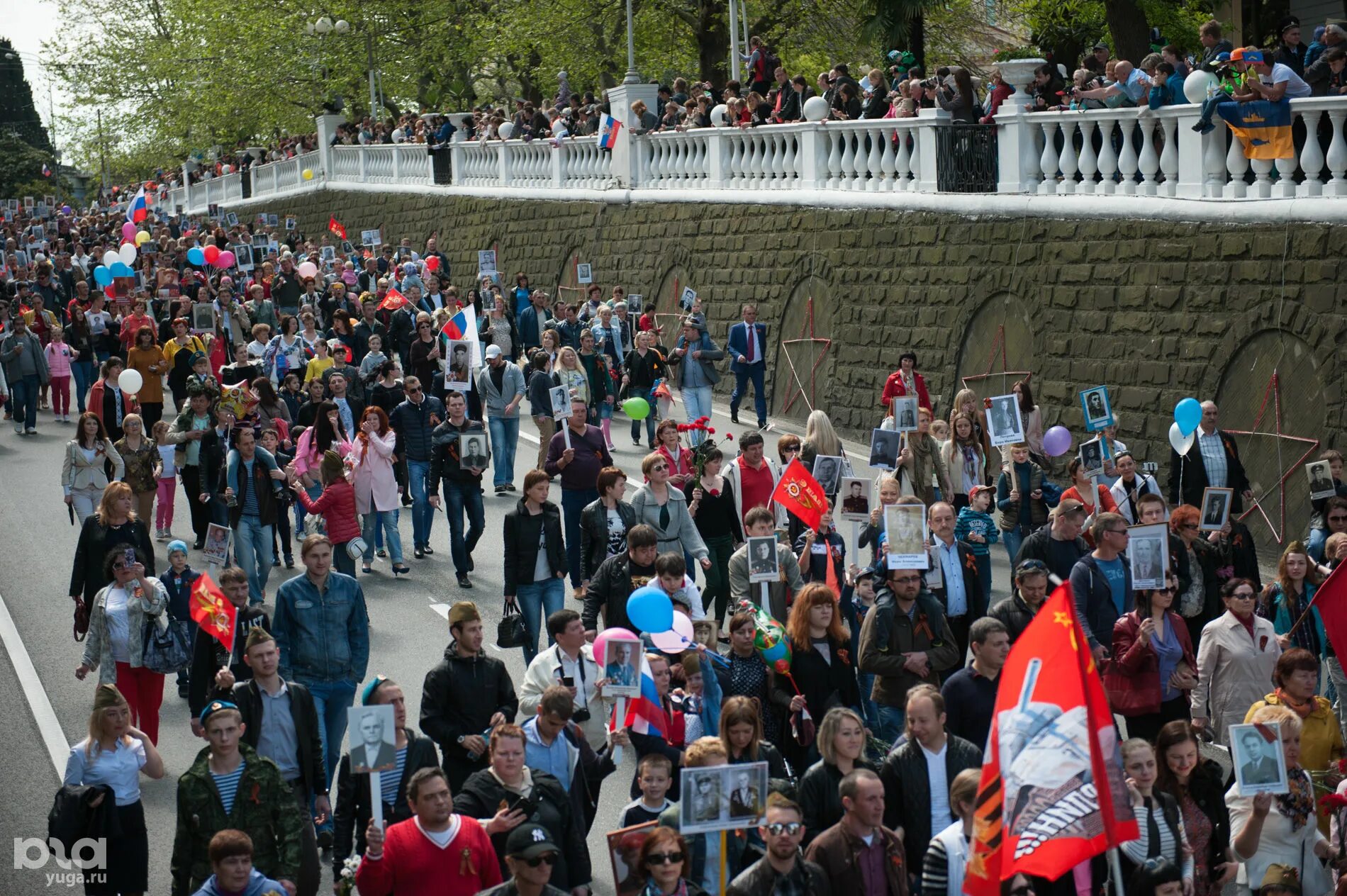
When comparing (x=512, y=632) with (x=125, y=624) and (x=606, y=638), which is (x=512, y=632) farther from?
(x=606, y=638)

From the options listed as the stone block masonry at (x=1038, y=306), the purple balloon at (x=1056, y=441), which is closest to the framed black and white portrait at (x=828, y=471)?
the purple balloon at (x=1056, y=441)

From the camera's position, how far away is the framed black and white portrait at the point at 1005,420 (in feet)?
47.2

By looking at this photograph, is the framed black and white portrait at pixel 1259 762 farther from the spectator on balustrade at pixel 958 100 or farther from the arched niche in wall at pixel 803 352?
the arched niche in wall at pixel 803 352

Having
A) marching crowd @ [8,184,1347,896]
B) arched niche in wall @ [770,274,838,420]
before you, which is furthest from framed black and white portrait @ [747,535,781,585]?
arched niche in wall @ [770,274,838,420]

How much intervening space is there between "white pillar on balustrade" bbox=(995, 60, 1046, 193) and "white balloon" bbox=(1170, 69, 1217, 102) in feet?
8.75

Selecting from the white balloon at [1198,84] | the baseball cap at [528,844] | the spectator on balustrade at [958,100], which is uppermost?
the spectator on balustrade at [958,100]

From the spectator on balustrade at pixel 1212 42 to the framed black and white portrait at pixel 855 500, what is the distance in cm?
592

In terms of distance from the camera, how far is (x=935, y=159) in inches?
797

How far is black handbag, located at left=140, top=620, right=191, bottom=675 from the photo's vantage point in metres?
10.8

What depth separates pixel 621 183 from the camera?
28500 mm

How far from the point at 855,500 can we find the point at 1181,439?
3.39 metres

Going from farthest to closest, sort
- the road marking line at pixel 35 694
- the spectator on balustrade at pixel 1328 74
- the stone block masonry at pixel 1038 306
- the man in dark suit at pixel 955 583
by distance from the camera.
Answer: the stone block masonry at pixel 1038 306
the spectator on balustrade at pixel 1328 74
the road marking line at pixel 35 694
the man in dark suit at pixel 955 583

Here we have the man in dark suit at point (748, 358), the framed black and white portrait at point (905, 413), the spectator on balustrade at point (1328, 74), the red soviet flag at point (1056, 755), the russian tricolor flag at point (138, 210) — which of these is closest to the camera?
the red soviet flag at point (1056, 755)

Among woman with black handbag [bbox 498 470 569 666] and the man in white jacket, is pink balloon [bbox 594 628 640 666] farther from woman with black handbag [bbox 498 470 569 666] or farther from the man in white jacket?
woman with black handbag [bbox 498 470 569 666]
